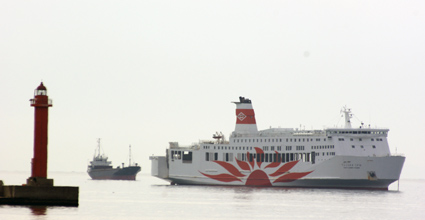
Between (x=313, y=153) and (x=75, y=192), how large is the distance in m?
28.3

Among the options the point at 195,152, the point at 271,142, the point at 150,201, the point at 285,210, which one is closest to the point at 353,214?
the point at 285,210

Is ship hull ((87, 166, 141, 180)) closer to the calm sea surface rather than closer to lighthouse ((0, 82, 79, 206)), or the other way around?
the calm sea surface

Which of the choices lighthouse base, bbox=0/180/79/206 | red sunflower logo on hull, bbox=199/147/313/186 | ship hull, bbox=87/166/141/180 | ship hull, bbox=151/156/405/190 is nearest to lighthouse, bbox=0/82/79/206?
lighthouse base, bbox=0/180/79/206

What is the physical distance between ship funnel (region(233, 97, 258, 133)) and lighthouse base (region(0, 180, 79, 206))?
33428 millimetres

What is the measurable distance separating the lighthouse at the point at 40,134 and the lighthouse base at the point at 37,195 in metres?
0.89

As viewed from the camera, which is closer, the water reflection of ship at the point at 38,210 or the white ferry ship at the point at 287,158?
the water reflection of ship at the point at 38,210

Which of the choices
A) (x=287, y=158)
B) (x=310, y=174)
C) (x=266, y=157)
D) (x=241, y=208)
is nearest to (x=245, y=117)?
(x=266, y=157)

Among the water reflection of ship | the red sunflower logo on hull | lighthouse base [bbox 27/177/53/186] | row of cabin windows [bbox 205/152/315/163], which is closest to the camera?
the water reflection of ship

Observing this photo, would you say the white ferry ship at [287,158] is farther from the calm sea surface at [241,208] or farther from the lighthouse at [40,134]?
the lighthouse at [40,134]

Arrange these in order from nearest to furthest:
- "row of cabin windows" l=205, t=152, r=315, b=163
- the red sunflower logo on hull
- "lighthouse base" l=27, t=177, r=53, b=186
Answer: "lighthouse base" l=27, t=177, r=53, b=186 → "row of cabin windows" l=205, t=152, r=315, b=163 → the red sunflower logo on hull

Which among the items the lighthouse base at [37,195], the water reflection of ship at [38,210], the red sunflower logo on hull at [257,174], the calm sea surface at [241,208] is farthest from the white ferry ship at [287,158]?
the water reflection of ship at [38,210]

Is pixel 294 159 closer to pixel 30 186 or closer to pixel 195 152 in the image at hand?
pixel 195 152

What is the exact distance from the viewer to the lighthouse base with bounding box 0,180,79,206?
123 feet

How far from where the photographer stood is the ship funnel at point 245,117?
71125 millimetres
